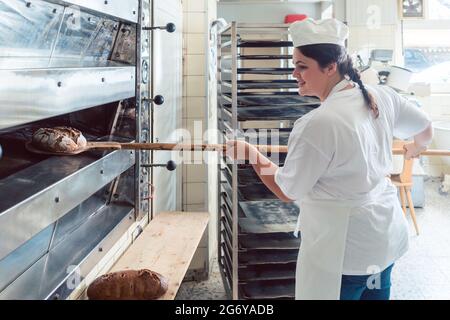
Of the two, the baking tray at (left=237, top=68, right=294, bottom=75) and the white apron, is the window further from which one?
the white apron

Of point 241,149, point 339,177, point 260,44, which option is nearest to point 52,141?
point 241,149

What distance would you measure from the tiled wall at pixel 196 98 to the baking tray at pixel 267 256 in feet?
2.19

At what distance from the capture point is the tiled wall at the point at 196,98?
128 inches

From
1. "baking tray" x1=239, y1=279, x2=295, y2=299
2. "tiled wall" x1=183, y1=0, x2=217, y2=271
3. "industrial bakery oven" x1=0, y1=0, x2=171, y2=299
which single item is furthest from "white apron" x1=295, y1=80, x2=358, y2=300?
"tiled wall" x1=183, y1=0, x2=217, y2=271

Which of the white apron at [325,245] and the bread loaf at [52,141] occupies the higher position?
the bread loaf at [52,141]

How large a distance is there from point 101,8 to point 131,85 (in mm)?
519

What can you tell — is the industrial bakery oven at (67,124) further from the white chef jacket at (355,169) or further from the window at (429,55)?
the window at (429,55)

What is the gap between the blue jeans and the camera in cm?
146

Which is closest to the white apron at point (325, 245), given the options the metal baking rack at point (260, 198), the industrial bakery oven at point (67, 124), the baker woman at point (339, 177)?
the baker woman at point (339, 177)

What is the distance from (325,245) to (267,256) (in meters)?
1.32

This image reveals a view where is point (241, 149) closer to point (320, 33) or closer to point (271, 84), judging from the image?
point (320, 33)

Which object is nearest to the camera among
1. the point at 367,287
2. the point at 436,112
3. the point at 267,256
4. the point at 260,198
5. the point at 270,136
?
the point at 367,287

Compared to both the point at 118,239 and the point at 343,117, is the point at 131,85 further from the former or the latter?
the point at 343,117

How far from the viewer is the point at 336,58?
1.41 metres
